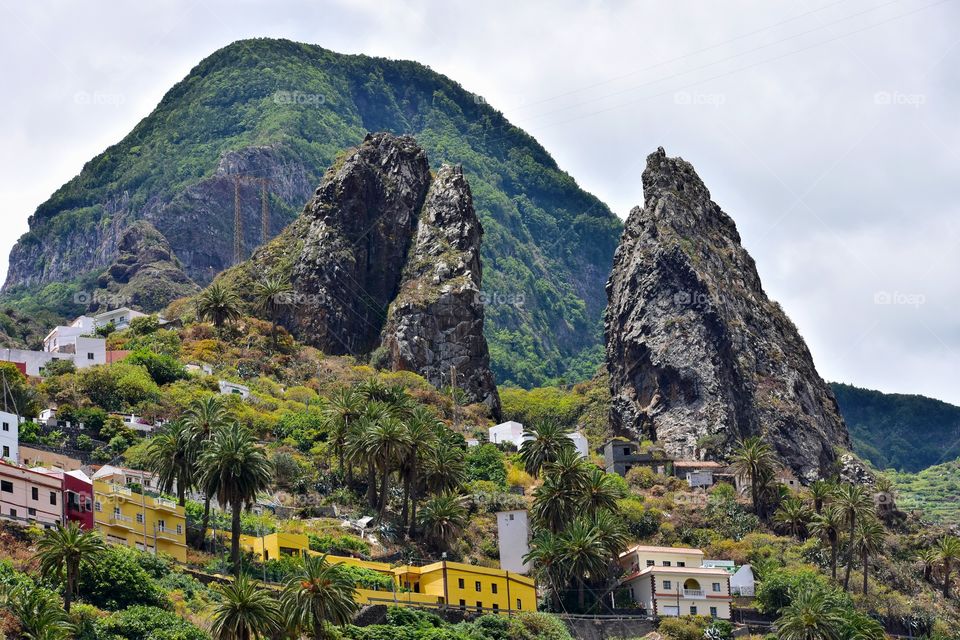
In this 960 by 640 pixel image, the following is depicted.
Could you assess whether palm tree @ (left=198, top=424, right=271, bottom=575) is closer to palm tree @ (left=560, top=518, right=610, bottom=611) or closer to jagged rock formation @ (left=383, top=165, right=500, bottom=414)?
palm tree @ (left=560, top=518, right=610, bottom=611)

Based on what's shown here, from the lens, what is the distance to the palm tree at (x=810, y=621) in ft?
379

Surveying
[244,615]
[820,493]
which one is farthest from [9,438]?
[820,493]

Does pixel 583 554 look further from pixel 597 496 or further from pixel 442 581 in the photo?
pixel 597 496

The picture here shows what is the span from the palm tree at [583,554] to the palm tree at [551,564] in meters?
0.50

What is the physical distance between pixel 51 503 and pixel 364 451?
32.0 m

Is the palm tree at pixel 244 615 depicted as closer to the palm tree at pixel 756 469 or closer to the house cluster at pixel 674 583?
the house cluster at pixel 674 583

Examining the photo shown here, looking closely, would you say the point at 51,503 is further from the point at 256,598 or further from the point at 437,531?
the point at 437,531

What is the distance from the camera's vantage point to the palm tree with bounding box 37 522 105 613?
92.5 meters

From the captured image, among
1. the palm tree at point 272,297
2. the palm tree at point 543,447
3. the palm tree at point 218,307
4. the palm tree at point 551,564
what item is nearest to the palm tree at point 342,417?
the palm tree at point 543,447

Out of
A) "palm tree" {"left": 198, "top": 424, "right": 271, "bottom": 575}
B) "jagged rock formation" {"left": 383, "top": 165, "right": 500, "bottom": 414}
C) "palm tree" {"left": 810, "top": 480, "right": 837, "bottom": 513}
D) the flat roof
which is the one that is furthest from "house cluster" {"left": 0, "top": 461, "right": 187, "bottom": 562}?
"jagged rock formation" {"left": 383, "top": 165, "right": 500, "bottom": 414}

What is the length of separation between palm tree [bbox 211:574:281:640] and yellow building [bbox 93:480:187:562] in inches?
834

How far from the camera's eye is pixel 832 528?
142 metres

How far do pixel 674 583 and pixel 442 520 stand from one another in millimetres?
20719

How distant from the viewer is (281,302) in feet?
646
